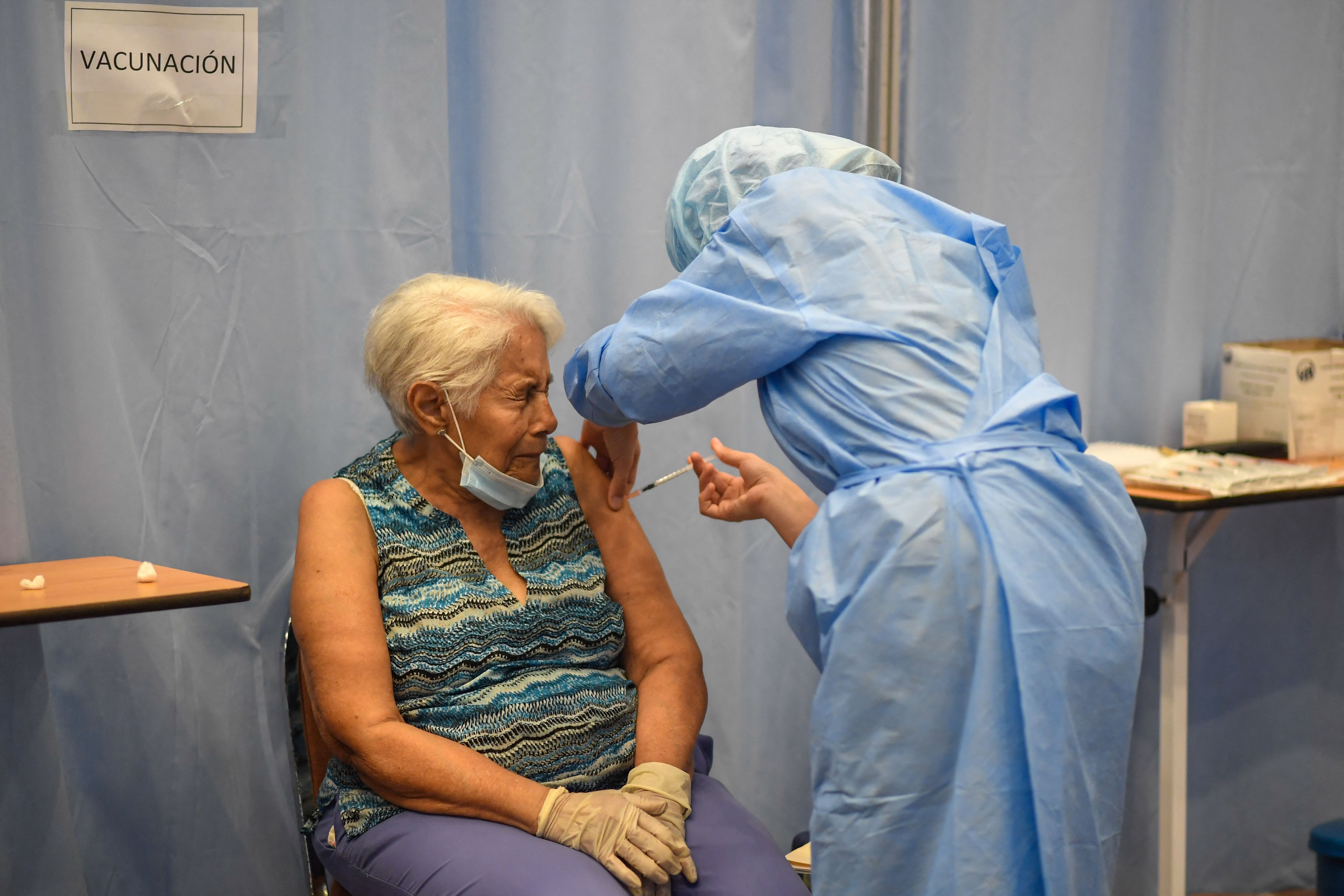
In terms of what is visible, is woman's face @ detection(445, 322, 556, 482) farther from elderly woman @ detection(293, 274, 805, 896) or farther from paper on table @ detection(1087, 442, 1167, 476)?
paper on table @ detection(1087, 442, 1167, 476)

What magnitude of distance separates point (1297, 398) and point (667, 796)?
1746 mm

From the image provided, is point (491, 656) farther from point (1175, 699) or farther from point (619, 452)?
point (1175, 699)

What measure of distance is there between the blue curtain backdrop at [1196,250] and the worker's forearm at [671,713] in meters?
1.26

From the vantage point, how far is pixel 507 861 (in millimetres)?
1563

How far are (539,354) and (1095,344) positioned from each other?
1.46m

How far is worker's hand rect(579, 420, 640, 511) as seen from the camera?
77.5 inches

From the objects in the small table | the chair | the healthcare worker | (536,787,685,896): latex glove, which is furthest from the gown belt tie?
the small table

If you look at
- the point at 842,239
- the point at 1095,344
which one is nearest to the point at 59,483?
the point at 842,239

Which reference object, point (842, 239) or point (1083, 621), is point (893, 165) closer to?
point (842, 239)

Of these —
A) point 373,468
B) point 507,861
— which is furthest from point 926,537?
point 373,468

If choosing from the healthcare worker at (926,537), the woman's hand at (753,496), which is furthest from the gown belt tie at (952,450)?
the woman's hand at (753,496)

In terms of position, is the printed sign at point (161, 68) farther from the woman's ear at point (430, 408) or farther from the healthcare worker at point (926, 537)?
the healthcare worker at point (926, 537)

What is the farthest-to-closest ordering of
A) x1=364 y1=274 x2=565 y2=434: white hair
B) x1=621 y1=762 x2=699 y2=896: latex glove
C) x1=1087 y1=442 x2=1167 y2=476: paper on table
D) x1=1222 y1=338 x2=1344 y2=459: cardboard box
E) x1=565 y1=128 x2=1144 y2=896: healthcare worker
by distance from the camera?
x1=1222 y1=338 x2=1344 y2=459: cardboard box, x1=1087 y1=442 x2=1167 y2=476: paper on table, x1=364 y1=274 x2=565 y2=434: white hair, x1=621 y1=762 x2=699 y2=896: latex glove, x1=565 y1=128 x2=1144 y2=896: healthcare worker

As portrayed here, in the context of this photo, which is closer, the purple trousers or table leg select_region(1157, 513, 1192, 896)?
the purple trousers
